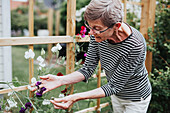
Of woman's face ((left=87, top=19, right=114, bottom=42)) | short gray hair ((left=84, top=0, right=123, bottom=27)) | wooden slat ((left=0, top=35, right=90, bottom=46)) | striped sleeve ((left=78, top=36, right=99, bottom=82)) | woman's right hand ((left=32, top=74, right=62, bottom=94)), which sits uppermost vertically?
short gray hair ((left=84, top=0, right=123, bottom=27))

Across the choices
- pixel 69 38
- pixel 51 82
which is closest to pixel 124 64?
pixel 51 82

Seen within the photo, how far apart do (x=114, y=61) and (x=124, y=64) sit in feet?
0.37

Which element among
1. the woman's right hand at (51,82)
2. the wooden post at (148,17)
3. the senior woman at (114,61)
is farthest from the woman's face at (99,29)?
the wooden post at (148,17)

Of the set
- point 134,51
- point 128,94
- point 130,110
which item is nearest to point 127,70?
point 134,51

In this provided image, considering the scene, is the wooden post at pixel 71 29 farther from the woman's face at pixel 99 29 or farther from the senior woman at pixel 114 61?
the woman's face at pixel 99 29

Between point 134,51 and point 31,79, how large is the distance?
860 mm

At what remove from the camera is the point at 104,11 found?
1.14 metres

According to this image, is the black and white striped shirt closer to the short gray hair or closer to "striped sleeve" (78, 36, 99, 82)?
"striped sleeve" (78, 36, 99, 82)

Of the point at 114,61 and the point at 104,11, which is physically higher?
the point at 104,11

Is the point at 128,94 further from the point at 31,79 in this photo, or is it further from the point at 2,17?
the point at 2,17

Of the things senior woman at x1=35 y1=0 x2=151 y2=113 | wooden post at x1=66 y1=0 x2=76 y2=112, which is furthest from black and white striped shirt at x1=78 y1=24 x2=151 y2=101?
wooden post at x1=66 y1=0 x2=76 y2=112

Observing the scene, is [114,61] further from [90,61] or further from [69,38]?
[69,38]

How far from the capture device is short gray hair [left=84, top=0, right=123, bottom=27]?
114 centimetres

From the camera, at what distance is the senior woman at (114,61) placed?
118cm
